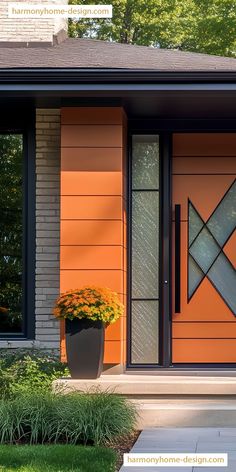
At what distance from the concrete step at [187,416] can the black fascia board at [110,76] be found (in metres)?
3.25

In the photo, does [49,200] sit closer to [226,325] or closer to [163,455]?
[226,325]

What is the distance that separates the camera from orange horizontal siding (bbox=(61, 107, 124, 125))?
10.4m

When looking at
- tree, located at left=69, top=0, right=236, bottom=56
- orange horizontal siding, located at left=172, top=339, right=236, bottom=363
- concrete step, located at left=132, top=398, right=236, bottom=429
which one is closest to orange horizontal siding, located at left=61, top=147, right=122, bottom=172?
orange horizontal siding, located at left=172, top=339, right=236, bottom=363

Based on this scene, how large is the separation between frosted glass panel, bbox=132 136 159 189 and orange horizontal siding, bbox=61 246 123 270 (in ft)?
3.80

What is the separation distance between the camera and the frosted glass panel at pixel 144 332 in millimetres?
10930

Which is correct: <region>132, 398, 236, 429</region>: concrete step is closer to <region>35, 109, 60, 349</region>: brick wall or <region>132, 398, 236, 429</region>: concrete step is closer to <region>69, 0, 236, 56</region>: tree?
<region>35, 109, 60, 349</region>: brick wall

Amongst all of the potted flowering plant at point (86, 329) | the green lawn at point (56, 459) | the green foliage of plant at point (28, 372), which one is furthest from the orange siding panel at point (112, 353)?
the green lawn at point (56, 459)

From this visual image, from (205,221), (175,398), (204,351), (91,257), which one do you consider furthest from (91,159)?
(175,398)

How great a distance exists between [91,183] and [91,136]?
519 millimetres

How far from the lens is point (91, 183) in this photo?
10.4m

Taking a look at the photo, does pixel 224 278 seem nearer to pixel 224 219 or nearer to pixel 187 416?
pixel 224 219

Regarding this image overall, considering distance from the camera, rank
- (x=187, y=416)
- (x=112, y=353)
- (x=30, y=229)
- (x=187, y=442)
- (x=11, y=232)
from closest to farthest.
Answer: (x=187, y=442), (x=187, y=416), (x=112, y=353), (x=30, y=229), (x=11, y=232)

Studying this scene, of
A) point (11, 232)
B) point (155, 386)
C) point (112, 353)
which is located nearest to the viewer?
point (155, 386)

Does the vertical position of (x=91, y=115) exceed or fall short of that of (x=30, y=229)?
it exceeds it
